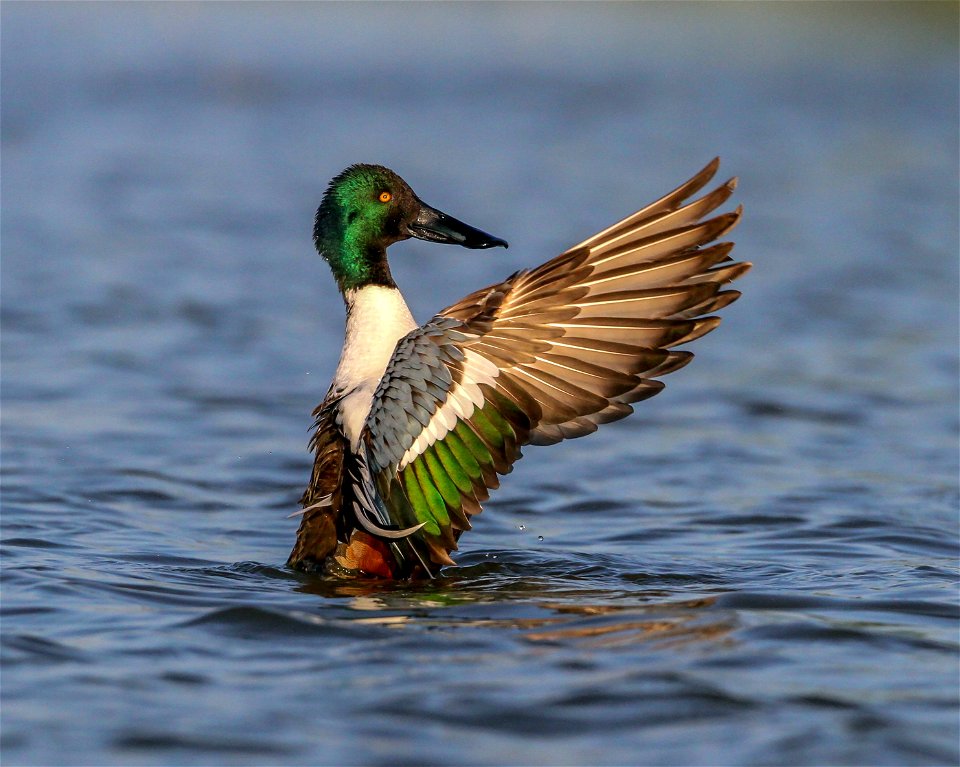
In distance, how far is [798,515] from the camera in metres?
7.32

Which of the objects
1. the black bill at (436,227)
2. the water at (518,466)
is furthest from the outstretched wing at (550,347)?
the black bill at (436,227)

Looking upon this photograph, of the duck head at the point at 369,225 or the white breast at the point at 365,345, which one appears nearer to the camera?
the white breast at the point at 365,345

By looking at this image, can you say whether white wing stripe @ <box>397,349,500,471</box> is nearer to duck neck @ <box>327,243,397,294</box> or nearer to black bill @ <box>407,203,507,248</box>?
duck neck @ <box>327,243,397,294</box>

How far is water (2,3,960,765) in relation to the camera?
4465 millimetres

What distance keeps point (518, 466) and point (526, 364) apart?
3.12m

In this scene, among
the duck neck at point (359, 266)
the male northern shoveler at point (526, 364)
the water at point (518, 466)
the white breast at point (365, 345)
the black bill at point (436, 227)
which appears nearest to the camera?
the water at point (518, 466)

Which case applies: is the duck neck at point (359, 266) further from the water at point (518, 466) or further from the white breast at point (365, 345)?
the water at point (518, 466)

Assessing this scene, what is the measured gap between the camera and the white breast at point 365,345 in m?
5.72

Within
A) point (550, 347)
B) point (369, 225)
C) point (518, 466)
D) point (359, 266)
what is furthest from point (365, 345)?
point (518, 466)

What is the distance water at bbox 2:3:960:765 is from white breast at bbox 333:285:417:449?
686mm

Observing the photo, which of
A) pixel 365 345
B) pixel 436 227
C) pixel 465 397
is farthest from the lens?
pixel 436 227

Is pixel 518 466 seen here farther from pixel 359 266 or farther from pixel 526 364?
pixel 526 364

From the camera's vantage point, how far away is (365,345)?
6.02 m

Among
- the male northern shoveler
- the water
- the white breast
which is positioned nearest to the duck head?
the white breast
